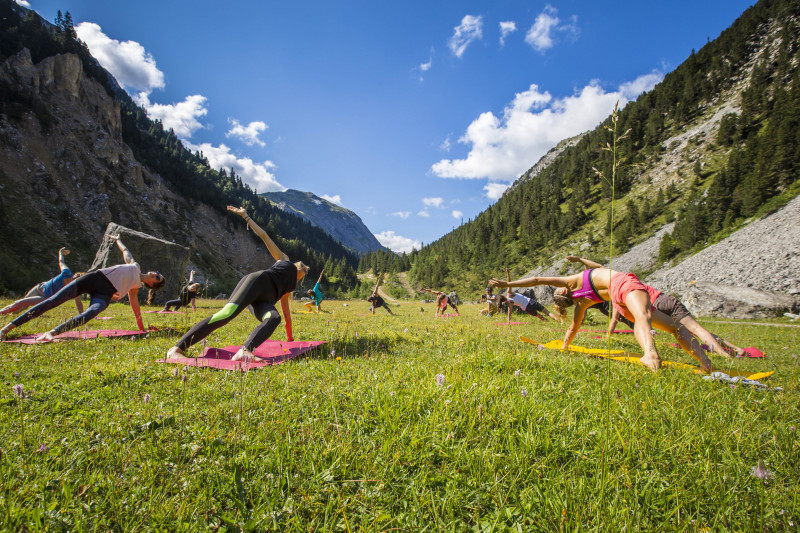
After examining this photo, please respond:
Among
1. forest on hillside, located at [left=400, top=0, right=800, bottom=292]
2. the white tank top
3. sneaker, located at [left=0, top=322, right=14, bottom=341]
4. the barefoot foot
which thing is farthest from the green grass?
forest on hillside, located at [left=400, top=0, right=800, bottom=292]

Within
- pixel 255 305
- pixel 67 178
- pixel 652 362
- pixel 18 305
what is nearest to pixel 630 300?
pixel 652 362

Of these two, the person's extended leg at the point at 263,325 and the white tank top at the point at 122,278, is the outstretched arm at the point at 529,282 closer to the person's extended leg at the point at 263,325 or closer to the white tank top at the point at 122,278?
the person's extended leg at the point at 263,325

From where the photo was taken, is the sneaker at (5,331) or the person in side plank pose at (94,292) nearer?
the sneaker at (5,331)

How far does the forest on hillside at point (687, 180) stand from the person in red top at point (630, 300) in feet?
107

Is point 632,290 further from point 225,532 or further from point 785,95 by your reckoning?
point 785,95

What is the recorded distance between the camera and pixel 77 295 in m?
8.13

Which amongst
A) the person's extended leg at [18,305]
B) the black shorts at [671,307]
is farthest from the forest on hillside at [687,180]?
the person's extended leg at [18,305]

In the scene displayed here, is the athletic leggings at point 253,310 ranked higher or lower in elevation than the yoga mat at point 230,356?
higher

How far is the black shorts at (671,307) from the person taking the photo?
7463mm

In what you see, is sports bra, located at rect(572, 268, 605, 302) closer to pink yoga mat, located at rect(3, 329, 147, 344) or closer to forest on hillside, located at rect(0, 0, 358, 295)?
pink yoga mat, located at rect(3, 329, 147, 344)

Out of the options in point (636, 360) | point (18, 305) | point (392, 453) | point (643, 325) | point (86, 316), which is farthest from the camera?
point (18, 305)

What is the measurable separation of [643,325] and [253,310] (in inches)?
289

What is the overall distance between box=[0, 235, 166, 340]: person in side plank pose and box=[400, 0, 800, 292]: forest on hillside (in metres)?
39.7

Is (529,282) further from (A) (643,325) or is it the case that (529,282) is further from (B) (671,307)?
(B) (671,307)
